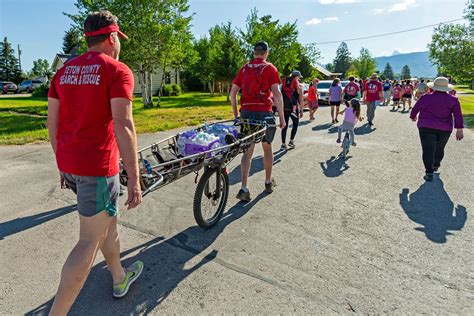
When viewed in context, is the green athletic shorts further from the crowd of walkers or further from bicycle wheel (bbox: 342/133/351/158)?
bicycle wheel (bbox: 342/133/351/158)

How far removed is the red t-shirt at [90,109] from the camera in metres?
2.06

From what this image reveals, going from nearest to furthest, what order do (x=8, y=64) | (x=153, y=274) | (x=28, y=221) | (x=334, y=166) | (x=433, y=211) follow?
1. (x=153, y=274)
2. (x=28, y=221)
3. (x=433, y=211)
4. (x=334, y=166)
5. (x=8, y=64)

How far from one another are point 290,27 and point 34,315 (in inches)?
1165

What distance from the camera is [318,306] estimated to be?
270 cm

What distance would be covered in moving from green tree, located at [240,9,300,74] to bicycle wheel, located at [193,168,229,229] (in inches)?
963

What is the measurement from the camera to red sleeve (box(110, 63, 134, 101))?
203 centimetres

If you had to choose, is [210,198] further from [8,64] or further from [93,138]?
[8,64]

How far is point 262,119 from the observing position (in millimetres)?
4855

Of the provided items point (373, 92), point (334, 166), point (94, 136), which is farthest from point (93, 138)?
point (373, 92)

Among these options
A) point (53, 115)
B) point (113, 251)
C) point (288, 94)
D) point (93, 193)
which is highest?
point (288, 94)

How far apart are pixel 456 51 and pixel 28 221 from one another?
25.7m

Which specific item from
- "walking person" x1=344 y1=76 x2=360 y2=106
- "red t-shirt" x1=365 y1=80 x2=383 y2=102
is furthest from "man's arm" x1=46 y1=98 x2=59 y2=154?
"red t-shirt" x1=365 y1=80 x2=383 y2=102

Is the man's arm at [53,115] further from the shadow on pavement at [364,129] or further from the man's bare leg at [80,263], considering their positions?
the shadow on pavement at [364,129]

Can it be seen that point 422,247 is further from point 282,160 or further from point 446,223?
point 282,160
